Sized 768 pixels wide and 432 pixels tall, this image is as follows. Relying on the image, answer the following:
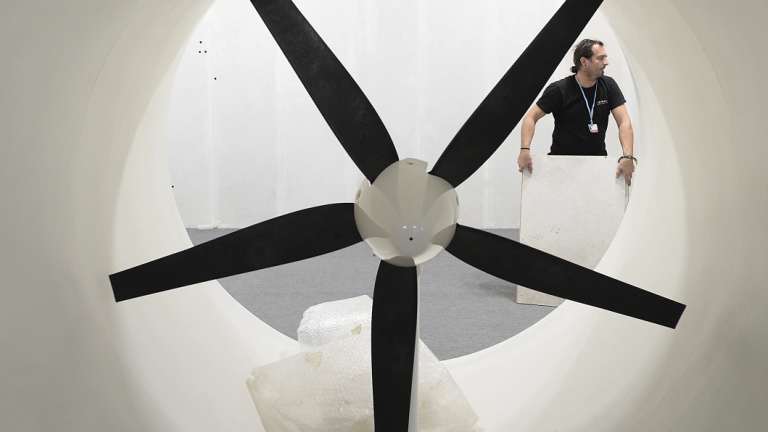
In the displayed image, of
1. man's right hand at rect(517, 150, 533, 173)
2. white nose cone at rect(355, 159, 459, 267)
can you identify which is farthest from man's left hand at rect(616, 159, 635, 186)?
white nose cone at rect(355, 159, 459, 267)

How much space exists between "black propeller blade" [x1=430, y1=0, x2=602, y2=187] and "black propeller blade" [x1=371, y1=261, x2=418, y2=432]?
0.30m

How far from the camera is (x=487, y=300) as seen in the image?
17.4ft

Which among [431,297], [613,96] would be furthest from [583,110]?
[431,297]

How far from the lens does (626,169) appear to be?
15.5ft

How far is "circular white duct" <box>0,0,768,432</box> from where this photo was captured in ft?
5.27

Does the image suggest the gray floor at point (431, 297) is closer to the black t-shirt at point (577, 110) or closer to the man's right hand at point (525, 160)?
the man's right hand at point (525, 160)

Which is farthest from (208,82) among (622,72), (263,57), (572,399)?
(572,399)

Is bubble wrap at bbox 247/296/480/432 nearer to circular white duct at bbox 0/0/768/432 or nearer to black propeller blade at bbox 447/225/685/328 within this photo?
circular white duct at bbox 0/0/768/432

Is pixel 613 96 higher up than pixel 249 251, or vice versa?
pixel 613 96

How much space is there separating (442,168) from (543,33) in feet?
1.57

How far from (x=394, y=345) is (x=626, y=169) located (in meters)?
3.33

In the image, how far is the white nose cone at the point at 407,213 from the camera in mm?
1754

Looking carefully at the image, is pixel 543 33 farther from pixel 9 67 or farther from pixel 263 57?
pixel 263 57

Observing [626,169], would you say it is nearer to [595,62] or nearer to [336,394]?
[595,62]
